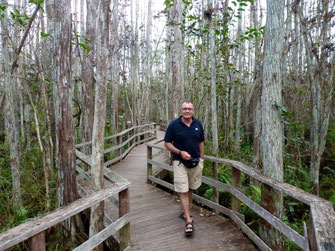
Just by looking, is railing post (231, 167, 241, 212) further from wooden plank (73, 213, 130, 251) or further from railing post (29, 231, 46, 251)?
railing post (29, 231, 46, 251)

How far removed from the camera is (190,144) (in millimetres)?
3676

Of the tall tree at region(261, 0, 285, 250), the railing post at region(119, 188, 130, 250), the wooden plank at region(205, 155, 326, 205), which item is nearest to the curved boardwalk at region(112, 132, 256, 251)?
the railing post at region(119, 188, 130, 250)

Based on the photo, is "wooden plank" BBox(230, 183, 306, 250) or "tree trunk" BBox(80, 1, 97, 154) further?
"tree trunk" BBox(80, 1, 97, 154)

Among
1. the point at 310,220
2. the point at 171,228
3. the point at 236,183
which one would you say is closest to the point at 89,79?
the point at 171,228

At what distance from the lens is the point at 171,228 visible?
12.9 feet

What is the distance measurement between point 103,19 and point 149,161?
3.93m

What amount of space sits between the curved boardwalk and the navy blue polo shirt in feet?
3.96

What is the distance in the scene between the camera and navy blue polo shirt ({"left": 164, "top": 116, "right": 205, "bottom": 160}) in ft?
12.0

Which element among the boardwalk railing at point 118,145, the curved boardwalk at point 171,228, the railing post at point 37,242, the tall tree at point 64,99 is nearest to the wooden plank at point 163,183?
the curved boardwalk at point 171,228

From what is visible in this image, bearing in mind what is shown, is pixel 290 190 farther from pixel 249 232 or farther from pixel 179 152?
pixel 179 152

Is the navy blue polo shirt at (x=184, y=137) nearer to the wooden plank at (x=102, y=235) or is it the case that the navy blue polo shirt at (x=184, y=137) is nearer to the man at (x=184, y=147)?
the man at (x=184, y=147)

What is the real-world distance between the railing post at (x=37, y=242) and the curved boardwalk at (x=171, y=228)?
1.76 meters

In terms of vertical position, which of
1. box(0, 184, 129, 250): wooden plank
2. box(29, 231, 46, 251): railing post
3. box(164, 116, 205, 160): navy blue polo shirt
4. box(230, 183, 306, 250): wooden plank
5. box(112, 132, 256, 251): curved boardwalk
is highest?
box(164, 116, 205, 160): navy blue polo shirt

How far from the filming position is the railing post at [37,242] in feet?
6.04
